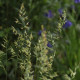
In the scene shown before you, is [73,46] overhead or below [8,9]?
below

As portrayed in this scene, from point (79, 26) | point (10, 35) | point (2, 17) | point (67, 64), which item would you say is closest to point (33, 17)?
point (2, 17)

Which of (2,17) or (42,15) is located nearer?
(2,17)

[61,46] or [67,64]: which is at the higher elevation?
[61,46]

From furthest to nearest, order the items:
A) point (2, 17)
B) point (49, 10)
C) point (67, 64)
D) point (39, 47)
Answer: point (49, 10) < point (67, 64) < point (2, 17) < point (39, 47)

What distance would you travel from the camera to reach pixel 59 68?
2463 millimetres

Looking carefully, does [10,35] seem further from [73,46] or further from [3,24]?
[73,46]

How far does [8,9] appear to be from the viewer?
2578 mm

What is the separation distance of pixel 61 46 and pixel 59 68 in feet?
1.74

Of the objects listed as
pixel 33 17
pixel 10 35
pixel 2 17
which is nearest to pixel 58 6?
pixel 33 17

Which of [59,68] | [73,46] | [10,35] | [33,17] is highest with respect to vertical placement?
[33,17]

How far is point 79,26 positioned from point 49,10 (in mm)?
1007

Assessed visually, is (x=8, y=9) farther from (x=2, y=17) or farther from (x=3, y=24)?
(x=3, y=24)

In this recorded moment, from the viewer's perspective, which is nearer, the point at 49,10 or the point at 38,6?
the point at 38,6

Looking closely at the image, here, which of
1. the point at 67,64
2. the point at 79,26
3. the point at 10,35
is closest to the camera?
the point at 10,35
